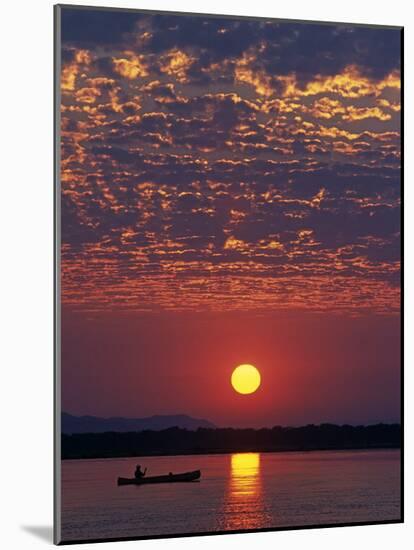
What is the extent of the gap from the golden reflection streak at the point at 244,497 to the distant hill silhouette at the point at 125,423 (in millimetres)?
Answer: 304

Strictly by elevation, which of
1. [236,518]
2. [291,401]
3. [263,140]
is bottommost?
[236,518]

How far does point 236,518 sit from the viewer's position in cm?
967

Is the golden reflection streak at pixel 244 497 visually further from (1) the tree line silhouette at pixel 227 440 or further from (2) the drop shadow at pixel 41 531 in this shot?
(2) the drop shadow at pixel 41 531

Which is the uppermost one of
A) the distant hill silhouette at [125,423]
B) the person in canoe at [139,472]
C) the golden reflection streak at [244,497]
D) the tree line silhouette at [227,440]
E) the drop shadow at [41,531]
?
the distant hill silhouette at [125,423]

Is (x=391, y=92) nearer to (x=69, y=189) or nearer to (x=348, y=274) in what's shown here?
(x=348, y=274)

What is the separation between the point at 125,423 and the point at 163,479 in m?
0.40

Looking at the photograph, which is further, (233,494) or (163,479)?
(233,494)

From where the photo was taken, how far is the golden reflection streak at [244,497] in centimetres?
964

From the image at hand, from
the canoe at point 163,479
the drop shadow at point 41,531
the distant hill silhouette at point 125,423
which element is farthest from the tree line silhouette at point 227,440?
the drop shadow at point 41,531

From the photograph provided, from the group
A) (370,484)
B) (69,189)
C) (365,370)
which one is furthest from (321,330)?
(69,189)

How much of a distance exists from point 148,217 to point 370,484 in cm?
223

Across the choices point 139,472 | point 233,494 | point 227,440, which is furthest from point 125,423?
point 233,494

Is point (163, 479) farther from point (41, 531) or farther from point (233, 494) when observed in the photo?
point (41, 531)

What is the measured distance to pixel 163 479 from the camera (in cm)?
945
